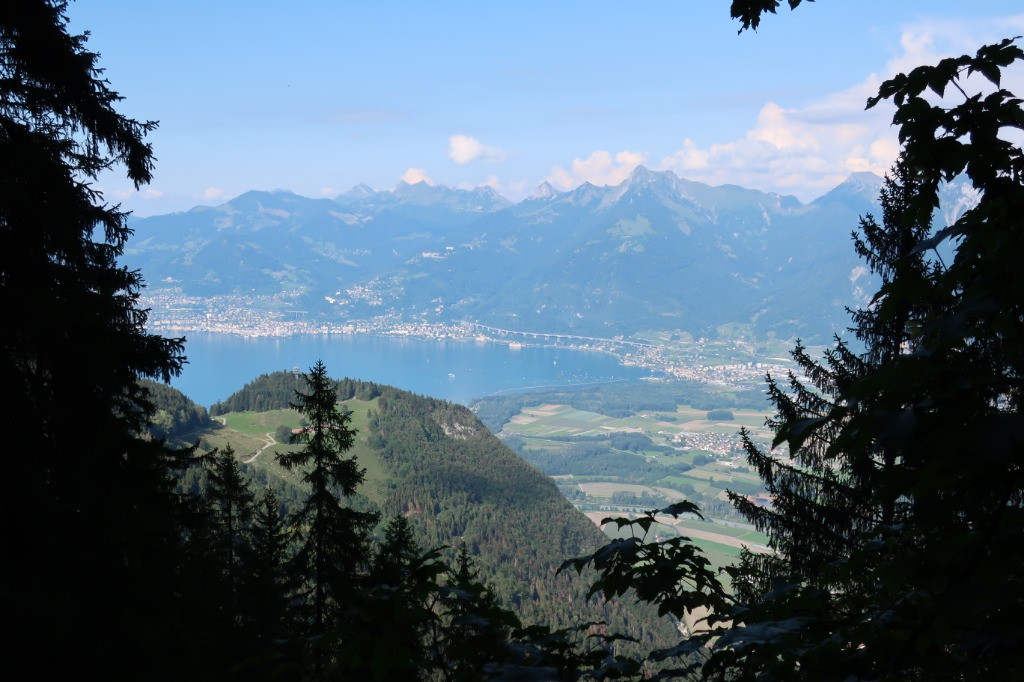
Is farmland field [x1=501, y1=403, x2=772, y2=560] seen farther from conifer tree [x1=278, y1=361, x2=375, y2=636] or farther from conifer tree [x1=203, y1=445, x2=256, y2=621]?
conifer tree [x1=278, y1=361, x2=375, y2=636]

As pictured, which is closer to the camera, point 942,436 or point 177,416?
point 942,436

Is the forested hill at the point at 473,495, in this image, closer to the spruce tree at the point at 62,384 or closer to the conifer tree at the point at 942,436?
the spruce tree at the point at 62,384

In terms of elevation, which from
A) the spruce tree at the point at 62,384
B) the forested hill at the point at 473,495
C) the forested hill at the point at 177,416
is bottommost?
the forested hill at the point at 473,495

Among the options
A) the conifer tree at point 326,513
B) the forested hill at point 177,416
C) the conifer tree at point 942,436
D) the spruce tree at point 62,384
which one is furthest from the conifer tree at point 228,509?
the forested hill at point 177,416

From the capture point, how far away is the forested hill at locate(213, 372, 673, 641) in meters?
70.1

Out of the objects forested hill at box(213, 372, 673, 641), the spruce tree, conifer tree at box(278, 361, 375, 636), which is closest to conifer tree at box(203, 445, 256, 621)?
conifer tree at box(278, 361, 375, 636)

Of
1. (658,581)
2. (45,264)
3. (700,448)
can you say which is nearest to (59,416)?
(45,264)

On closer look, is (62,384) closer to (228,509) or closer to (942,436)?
(942,436)

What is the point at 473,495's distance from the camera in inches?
3959

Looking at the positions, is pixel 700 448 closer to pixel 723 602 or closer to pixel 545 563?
pixel 545 563

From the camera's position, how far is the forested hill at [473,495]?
70.1 metres

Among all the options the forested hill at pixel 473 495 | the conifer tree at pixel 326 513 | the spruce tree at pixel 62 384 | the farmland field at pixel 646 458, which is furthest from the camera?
the farmland field at pixel 646 458

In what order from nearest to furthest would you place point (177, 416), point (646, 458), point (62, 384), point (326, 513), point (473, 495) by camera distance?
point (62, 384)
point (326, 513)
point (177, 416)
point (473, 495)
point (646, 458)

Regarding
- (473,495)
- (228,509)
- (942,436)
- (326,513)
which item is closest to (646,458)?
(473,495)
